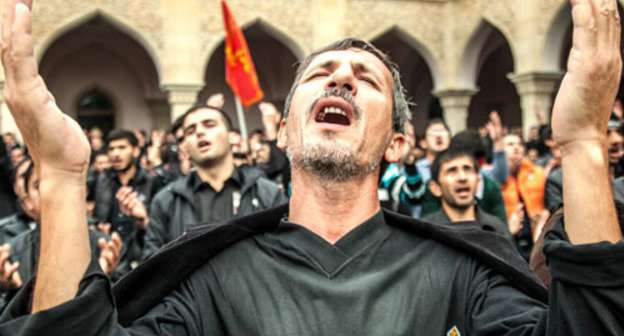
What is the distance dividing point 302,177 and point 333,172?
101 mm

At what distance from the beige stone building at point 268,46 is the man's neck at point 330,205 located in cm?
1061

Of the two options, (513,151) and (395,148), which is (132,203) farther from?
(513,151)

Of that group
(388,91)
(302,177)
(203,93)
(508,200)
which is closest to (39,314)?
(302,177)

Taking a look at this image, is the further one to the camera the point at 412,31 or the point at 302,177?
the point at 412,31

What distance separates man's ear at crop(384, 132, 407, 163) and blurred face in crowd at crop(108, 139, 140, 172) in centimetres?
365

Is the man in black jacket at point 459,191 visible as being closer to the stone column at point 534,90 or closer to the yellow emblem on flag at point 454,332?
the yellow emblem on flag at point 454,332

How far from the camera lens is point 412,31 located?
49.9ft

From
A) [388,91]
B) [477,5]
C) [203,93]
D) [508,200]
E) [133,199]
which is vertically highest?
[477,5]

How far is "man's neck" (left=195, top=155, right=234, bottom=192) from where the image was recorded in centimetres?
378

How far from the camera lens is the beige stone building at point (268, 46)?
43.3ft

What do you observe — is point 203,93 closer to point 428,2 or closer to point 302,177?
point 428,2

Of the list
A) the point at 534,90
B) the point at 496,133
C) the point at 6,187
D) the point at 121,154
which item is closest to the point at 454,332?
the point at 121,154

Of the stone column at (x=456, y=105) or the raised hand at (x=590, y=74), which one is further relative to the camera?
the stone column at (x=456, y=105)

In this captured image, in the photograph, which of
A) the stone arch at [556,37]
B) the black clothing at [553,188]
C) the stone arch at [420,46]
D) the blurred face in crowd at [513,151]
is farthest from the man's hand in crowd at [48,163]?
the stone arch at [420,46]
